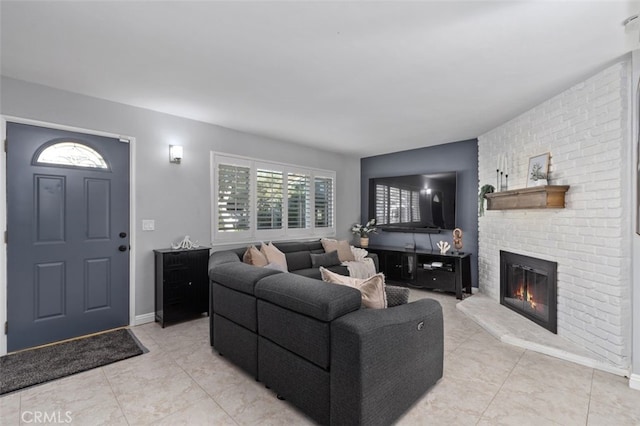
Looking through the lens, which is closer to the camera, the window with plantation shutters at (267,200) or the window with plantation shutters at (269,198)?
the window with plantation shutters at (267,200)

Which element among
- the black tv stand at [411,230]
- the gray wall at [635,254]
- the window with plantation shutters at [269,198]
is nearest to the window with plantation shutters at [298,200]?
the window with plantation shutters at [269,198]

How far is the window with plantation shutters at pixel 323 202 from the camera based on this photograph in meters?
5.73

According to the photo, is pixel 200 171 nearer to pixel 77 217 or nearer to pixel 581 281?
pixel 77 217

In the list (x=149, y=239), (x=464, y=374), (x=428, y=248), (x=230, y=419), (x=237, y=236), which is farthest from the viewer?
(x=428, y=248)

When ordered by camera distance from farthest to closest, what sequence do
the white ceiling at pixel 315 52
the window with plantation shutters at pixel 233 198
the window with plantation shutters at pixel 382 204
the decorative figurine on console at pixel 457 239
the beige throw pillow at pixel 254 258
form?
the window with plantation shutters at pixel 382 204 → the decorative figurine on console at pixel 457 239 → the window with plantation shutters at pixel 233 198 → the beige throw pillow at pixel 254 258 → the white ceiling at pixel 315 52

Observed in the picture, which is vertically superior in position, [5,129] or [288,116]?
[288,116]

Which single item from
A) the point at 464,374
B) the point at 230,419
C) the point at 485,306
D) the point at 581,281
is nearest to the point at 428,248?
the point at 485,306

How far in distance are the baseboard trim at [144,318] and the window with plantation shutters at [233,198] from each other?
1331 millimetres

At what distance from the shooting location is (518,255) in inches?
146

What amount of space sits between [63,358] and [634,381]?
4696mm

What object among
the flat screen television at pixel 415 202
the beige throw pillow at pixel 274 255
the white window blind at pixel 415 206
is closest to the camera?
the beige throw pillow at pixel 274 255

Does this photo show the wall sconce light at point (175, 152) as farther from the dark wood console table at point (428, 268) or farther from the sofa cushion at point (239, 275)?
the dark wood console table at point (428, 268)

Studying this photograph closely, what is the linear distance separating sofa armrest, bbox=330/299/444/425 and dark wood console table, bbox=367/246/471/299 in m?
2.96

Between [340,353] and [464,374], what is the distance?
4.74 feet
